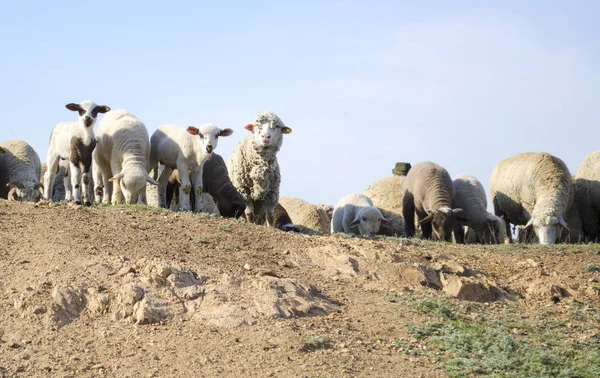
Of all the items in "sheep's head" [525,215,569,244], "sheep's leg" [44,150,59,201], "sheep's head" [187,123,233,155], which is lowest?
"sheep's head" [525,215,569,244]

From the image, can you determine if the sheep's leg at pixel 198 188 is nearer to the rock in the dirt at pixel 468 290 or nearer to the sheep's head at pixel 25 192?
the sheep's head at pixel 25 192

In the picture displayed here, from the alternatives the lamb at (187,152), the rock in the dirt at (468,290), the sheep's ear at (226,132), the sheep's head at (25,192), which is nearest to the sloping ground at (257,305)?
the rock in the dirt at (468,290)

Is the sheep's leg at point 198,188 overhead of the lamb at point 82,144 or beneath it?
beneath

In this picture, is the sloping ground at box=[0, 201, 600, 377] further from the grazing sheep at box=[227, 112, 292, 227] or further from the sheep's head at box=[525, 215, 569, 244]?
the sheep's head at box=[525, 215, 569, 244]

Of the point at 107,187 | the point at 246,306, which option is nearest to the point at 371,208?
the point at 107,187

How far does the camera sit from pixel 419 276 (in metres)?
11.1

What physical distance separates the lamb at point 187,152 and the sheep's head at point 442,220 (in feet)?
16.7

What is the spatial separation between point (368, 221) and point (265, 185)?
13.8 feet

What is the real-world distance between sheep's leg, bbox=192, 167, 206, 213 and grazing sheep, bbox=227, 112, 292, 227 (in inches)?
28.3

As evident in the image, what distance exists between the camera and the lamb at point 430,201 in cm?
1919

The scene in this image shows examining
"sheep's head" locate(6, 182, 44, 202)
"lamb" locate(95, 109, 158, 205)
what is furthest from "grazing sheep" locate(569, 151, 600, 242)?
"sheep's head" locate(6, 182, 44, 202)

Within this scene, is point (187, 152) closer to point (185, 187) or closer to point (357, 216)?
point (185, 187)

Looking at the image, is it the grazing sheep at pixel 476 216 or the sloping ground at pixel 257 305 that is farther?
the grazing sheep at pixel 476 216

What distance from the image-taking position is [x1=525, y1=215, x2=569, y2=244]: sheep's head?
18766 millimetres
